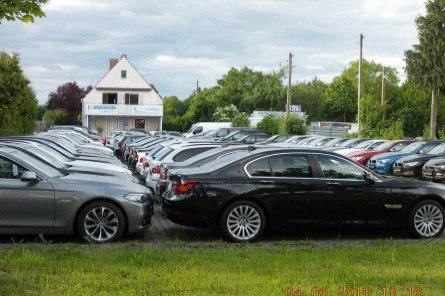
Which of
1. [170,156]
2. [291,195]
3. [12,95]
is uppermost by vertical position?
[12,95]

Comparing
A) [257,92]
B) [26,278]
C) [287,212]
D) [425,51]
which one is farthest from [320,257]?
[257,92]

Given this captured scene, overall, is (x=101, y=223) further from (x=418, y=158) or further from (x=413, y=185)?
(x=418, y=158)

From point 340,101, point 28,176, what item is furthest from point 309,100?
point 28,176

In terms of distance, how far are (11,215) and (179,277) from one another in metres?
3.72

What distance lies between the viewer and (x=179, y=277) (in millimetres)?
7082

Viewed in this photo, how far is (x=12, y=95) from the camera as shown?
28.4 metres


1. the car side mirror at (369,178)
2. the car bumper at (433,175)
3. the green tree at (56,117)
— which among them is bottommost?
the car bumper at (433,175)

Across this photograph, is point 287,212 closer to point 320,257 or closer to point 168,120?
point 320,257

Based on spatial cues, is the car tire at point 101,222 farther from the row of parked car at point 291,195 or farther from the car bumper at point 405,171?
the car bumper at point 405,171

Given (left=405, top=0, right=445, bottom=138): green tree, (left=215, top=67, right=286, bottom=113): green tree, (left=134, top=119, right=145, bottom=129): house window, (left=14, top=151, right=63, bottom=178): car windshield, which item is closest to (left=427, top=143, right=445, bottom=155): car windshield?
(left=14, top=151, right=63, bottom=178): car windshield

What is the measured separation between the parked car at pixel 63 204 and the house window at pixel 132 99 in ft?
216

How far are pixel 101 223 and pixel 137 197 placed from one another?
67 cm

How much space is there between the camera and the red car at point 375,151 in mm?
28172

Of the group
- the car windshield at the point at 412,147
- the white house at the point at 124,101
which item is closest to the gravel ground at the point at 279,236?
the car windshield at the point at 412,147
